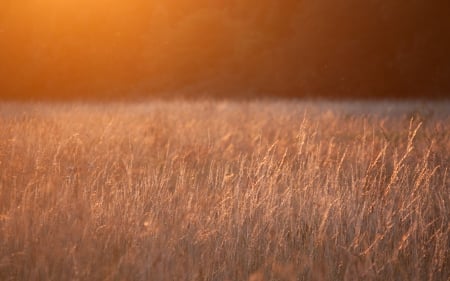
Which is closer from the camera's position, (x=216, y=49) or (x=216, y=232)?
(x=216, y=232)

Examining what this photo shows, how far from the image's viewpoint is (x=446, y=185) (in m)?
4.46

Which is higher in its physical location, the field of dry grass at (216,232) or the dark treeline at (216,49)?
Answer: the dark treeline at (216,49)

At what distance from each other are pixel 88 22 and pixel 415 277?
19.3 metres

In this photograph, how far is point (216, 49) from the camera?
69.0 ft

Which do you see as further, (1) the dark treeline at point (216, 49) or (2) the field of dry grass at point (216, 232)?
(1) the dark treeline at point (216, 49)

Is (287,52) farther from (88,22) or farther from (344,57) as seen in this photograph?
(88,22)

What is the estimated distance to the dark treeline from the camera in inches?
782

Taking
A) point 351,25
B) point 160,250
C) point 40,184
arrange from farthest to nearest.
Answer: point 351,25, point 40,184, point 160,250

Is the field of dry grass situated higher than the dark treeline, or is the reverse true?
the dark treeline

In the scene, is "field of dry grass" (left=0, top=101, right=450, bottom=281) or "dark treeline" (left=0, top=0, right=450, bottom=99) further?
Answer: "dark treeline" (left=0, top=0, right=450, bottom=99)

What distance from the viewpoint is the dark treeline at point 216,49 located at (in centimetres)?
1986

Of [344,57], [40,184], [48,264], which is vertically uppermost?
[344,57]

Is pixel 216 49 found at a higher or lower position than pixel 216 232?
higher

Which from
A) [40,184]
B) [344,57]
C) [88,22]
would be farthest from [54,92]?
[40,184]
